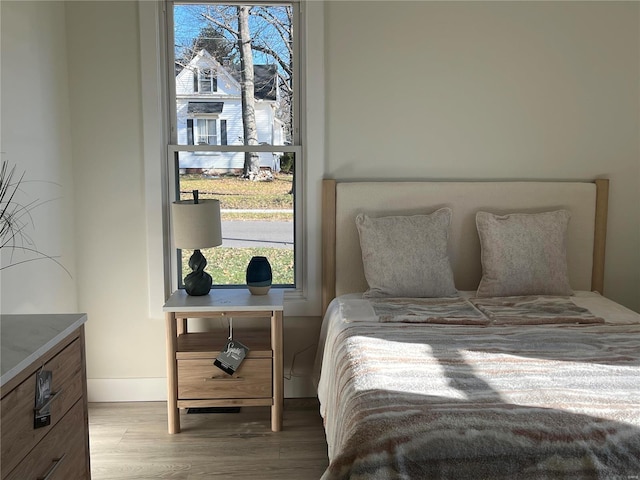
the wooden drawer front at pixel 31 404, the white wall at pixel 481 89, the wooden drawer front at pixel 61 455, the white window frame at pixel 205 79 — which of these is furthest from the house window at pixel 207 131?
the wooden drawer front at pixel 61 455

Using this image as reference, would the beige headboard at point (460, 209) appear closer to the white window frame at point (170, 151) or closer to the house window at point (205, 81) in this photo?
the white window frame at point (170, 151)

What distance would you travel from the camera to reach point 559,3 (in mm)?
3211

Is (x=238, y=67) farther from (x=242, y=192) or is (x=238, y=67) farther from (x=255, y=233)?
(x=255, y=233)

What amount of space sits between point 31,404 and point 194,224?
1403mm

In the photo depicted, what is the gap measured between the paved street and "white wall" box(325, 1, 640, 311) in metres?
0.44

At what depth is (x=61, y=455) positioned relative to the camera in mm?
1851

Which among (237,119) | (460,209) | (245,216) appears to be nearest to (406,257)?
(460,209)

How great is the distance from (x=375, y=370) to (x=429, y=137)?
1684mm

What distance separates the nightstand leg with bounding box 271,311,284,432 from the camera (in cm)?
291

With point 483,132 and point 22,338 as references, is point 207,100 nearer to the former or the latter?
point 483,132

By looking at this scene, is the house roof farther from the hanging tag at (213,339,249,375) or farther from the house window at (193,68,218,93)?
the hanging tag at (213,339,249,375)

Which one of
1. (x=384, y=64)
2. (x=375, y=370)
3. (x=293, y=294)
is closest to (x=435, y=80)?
(x=384, y=64)

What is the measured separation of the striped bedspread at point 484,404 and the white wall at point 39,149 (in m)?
1.45

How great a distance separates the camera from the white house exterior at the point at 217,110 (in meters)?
3.28
